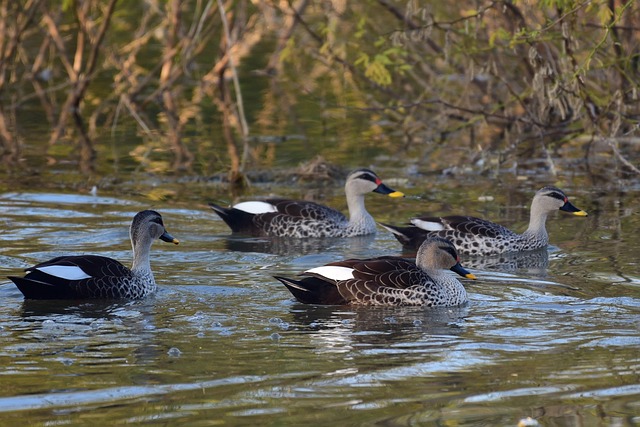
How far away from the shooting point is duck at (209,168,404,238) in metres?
14.9

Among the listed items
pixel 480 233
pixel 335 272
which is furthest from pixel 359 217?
pixel 335 272

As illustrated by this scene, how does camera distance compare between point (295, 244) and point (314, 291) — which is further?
point (295, 244)

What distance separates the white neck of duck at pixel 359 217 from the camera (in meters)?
15.1

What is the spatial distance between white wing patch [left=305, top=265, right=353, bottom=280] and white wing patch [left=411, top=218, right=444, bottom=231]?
2775 millimetres

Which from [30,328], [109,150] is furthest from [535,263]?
[109,150]

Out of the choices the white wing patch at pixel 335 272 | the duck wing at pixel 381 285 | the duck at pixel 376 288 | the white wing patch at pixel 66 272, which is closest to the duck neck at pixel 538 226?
the duck at pixel 376 288

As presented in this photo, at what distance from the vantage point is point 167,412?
7676mm

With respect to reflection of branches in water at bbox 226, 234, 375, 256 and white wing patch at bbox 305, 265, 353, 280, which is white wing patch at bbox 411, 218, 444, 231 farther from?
white wing patch at bbox 305, 265, 353, 280

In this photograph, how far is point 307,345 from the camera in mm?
9477

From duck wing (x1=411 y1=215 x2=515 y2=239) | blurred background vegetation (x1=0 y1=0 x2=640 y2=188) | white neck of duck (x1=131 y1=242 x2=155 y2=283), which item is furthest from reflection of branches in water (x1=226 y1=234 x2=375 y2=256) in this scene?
blurred background vegetation (x1=0 y1=0 x2=640 y2=188)

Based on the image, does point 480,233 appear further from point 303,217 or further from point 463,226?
point 303,217

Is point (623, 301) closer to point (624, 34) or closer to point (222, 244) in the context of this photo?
point (222, 244)

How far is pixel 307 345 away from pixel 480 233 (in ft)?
15.5

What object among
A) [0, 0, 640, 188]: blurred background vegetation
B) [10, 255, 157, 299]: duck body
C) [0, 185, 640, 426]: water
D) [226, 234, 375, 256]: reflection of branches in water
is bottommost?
[0, 185, 640, 426]: water
